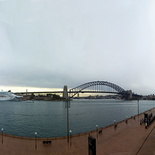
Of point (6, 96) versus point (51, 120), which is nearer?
point (51, 120)

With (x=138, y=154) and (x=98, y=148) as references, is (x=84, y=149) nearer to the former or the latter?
(x=98, y=148)

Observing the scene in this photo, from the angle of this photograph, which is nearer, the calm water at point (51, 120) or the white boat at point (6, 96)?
the calm water at point (51, 120)

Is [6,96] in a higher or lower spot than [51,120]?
lower

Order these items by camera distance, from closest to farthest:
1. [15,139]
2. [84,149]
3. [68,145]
Answer: [84,149]
[68,145]
[15,139]

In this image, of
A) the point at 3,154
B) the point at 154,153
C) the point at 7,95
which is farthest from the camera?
the point at 7,95

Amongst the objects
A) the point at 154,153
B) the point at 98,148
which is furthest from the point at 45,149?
the point at 154,153

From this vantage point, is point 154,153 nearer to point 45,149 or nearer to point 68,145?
point 68,145

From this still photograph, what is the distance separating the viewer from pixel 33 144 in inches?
529

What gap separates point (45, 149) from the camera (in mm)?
12156

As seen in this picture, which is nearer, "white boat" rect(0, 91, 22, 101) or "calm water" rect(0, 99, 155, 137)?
"calm water" rect(0, 99, 155, 137)

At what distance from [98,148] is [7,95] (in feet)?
459

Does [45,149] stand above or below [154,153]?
below

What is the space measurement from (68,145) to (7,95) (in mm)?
138077

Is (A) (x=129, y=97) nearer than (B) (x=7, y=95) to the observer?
No
